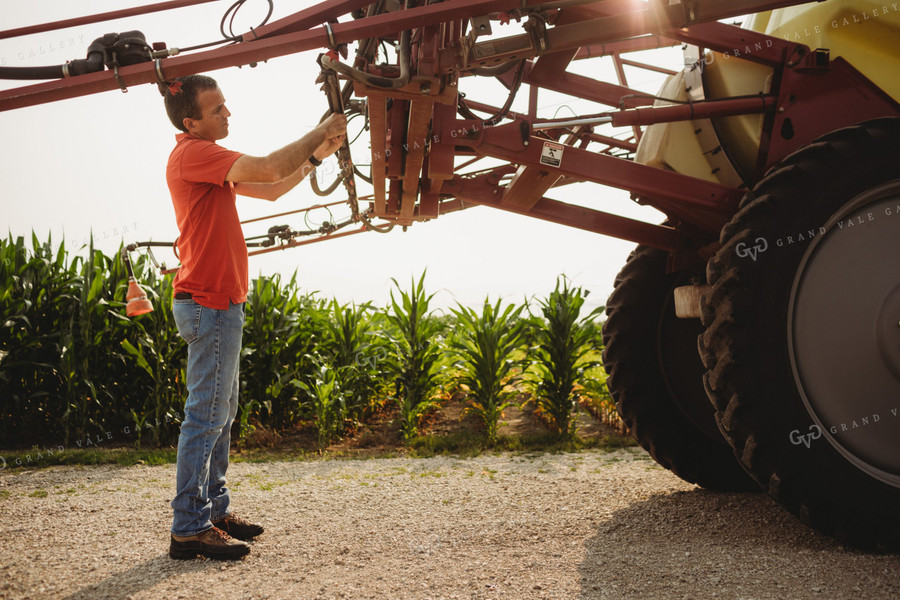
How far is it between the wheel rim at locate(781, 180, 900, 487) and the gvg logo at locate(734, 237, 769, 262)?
23 centimetres

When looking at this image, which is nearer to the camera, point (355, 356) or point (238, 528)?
point (238, 528)

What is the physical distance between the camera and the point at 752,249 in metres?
2.44

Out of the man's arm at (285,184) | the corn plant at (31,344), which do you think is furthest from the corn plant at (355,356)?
the man's arm at (285,184)

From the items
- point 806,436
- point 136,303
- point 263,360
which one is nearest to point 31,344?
point 263,360

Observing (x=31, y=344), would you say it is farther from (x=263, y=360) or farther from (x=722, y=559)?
(x=722, y=559)

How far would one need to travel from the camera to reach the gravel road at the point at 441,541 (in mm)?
2271

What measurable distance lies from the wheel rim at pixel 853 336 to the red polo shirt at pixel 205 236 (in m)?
2.23

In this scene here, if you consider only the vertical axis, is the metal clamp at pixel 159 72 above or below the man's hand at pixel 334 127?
above

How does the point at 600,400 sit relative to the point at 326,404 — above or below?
below

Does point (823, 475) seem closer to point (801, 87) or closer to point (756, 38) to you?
point (801, 87)

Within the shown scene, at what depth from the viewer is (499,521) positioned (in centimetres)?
312

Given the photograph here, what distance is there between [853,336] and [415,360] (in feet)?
11.8

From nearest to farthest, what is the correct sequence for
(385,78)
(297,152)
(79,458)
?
(385,78) → (297,152) → (79,458)

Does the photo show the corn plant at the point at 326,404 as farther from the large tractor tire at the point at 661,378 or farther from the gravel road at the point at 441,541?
the large tractor tire at the point at 661,378
